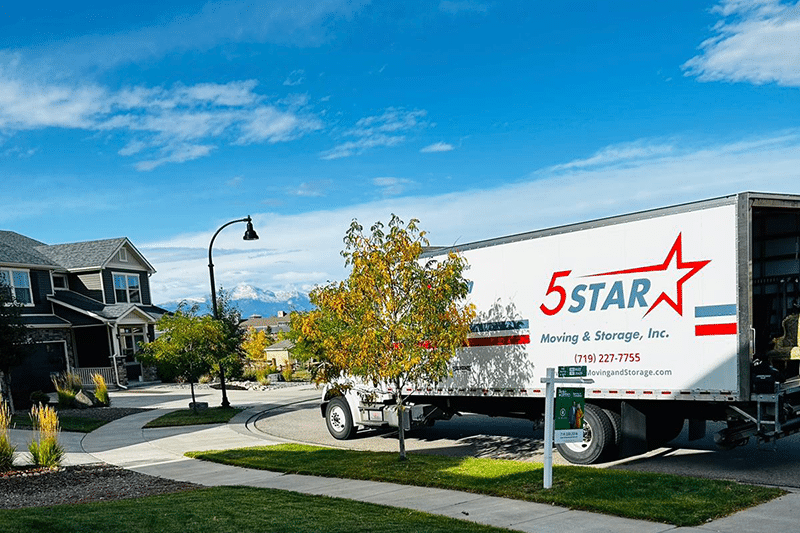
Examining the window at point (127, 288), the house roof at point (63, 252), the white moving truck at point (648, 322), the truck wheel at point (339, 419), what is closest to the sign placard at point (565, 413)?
the white moving truck at point (648, 322)

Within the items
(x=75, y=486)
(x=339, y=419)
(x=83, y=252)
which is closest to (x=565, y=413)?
(x=339, y=419)

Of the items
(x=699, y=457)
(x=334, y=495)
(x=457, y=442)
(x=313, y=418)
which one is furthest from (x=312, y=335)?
(x=313, y=418)

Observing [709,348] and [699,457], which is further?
[699,457]

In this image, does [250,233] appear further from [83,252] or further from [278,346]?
[278,346]

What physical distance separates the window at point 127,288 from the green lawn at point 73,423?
17765 millimetres

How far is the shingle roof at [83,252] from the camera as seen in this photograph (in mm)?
37594

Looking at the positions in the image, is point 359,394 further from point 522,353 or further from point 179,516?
point 179,516

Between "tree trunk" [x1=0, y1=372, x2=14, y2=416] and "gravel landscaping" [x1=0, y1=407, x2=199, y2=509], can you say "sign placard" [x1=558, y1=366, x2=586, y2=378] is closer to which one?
"gravel landscaping" [x1=0, y1=407, x2=199, y2=509]

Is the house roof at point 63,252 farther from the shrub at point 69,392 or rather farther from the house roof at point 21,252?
the shrub at point 69,392

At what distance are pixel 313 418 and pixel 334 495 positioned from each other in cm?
1090

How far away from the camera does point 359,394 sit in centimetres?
1505

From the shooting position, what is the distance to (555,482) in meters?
9.65

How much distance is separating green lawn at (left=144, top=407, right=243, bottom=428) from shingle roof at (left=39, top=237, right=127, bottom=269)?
59.5 ft

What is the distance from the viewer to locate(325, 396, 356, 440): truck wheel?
15641 millimetres
